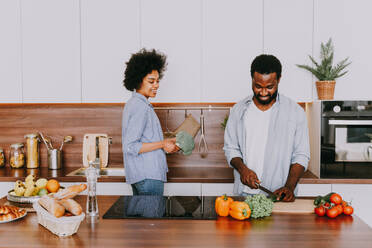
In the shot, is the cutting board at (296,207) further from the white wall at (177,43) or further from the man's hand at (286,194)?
the white wall at (177,43)

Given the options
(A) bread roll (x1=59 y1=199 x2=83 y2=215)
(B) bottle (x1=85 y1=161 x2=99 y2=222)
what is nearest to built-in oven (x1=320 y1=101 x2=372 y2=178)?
(B) bottle (x1=85 y1=161 x2=99 y2=222)

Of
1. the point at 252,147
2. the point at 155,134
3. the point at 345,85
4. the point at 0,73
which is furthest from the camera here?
the point at 0,73

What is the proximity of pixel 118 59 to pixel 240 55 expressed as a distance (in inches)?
37.8

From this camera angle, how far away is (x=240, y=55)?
2.86 metres

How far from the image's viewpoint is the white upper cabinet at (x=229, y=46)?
2.84 m

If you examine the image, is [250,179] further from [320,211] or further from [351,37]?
[351,37]

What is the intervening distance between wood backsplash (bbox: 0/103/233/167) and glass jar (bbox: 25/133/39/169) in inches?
5.5

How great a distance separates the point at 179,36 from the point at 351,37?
1.30 m

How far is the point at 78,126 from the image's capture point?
11.0 ft

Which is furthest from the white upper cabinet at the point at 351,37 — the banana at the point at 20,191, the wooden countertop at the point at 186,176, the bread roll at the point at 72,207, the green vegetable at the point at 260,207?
the banana at the point at 20,191

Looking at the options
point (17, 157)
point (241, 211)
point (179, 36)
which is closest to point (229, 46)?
point (179, 36)

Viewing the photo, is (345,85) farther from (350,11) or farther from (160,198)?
(160,198)

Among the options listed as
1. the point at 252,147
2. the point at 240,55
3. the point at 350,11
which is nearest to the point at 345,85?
the point at 350,11

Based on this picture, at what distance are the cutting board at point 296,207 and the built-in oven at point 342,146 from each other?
981 millimetres
